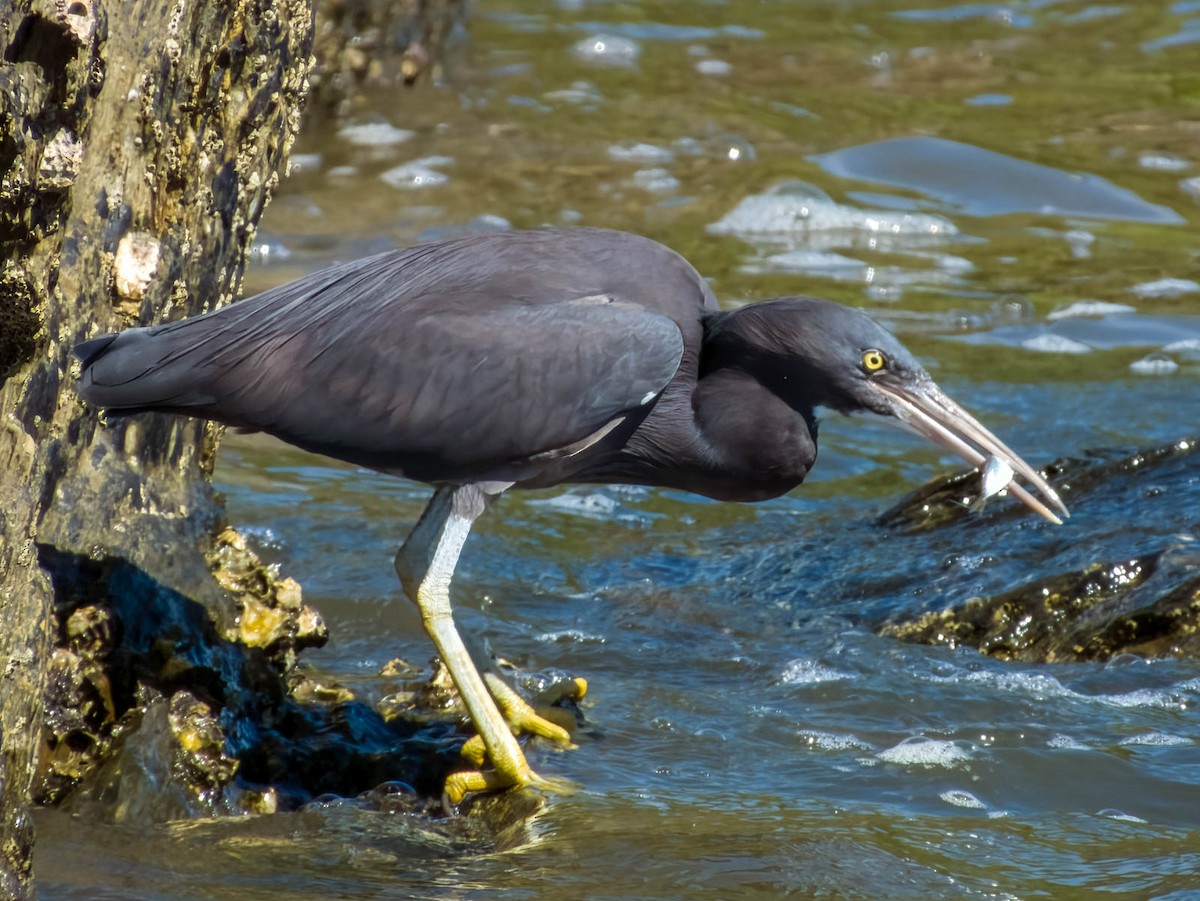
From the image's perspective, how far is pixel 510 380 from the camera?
14.1 feet

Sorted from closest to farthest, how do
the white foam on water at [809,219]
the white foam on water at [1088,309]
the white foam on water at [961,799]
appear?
the white foam on water at [961,799] → the white foam on water at [1088,309] → the white foam on water at [809,219]

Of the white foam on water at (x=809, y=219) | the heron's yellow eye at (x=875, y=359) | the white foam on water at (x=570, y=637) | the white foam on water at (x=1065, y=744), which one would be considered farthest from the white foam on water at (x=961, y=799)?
the white foam on water at (x=809, y=219)

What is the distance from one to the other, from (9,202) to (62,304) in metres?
0.87

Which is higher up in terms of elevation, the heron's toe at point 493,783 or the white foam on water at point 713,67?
the white foam on water at point 713,67

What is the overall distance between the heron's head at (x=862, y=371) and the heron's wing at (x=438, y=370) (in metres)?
0.34

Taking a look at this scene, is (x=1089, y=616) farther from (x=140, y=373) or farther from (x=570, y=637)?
(x=140, y=373)

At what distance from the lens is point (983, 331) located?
854 cm

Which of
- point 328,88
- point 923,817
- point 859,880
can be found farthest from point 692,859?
point 328,88

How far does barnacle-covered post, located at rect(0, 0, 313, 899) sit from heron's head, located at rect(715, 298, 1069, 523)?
1544 mm

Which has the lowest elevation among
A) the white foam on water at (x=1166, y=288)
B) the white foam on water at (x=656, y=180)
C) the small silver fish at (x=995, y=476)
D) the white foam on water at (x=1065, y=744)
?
the white foam on water at (x=1065, y=744)

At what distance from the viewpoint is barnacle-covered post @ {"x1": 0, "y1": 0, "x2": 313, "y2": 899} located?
10.2 feet

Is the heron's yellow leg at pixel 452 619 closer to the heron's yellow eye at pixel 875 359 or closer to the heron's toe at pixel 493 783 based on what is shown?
the heron's toe at pixel 493 783

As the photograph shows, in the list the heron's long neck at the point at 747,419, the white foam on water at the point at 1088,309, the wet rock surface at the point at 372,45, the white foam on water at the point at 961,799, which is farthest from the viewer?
the wet rock surface at the point at 372,45

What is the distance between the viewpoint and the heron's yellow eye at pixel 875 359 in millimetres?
4414
